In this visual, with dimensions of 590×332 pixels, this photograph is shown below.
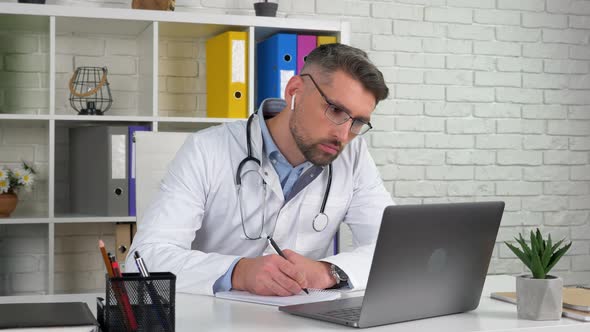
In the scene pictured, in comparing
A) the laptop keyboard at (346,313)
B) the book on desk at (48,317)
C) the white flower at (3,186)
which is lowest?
the laptop keyboard at (346,313)

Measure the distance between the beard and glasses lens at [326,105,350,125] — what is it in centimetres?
5

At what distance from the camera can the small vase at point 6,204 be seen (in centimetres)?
291

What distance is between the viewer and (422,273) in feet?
4.41

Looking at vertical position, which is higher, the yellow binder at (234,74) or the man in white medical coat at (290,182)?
the yellow binder at (234,74)

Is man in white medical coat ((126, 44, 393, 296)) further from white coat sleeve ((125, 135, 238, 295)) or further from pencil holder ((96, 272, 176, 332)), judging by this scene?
pencil holder ((96, 272, 176, 332))

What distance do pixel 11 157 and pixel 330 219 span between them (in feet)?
5.33

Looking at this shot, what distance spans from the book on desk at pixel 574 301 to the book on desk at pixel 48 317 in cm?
81

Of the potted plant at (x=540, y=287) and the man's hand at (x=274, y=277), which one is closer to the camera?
the potted plant at (x=540, y=287)

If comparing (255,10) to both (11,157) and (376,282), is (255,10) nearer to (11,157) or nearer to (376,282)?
(11,157)

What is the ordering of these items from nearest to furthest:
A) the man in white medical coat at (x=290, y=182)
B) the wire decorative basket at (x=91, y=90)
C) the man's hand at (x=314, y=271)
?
the man's hand at (x=314, y=271) → the man in white medical coat at (x=290, y=182) → the wire decorative basket at (x=91, y=90)

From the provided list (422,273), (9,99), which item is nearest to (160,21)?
(9,99)

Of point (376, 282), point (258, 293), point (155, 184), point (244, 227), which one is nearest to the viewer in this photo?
point (376, 282)

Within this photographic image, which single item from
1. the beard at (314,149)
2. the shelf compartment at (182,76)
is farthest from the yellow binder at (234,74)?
the beard at (314,149)

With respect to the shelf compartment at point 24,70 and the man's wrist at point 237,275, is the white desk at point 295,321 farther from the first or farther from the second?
the shelf compartment at point 24,70
